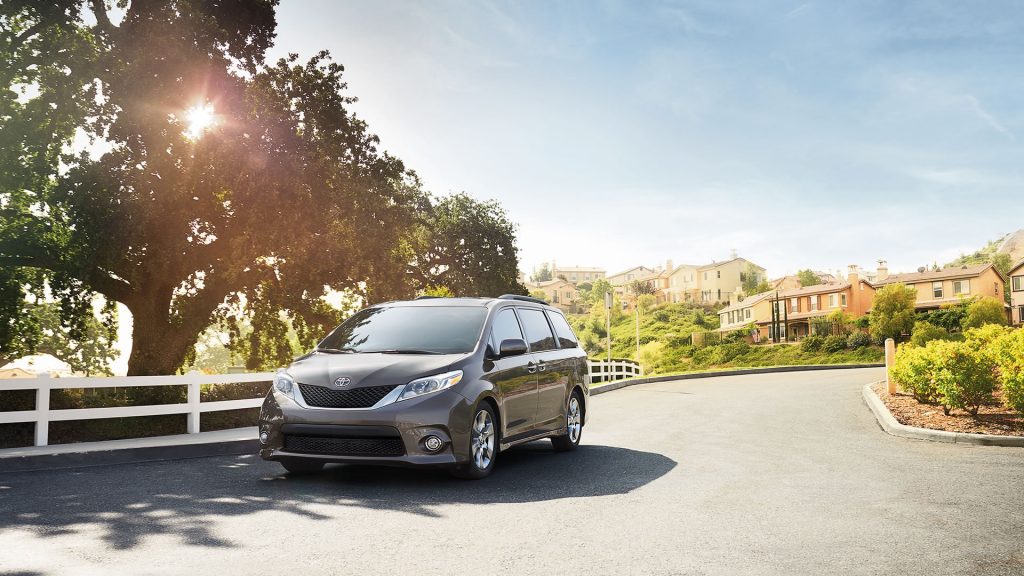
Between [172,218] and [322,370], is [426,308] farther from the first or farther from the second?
[172,218]

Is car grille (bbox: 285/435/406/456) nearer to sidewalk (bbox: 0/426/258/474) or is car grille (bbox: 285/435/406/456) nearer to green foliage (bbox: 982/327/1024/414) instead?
sidewalk (bbox: 0/426/258/474)

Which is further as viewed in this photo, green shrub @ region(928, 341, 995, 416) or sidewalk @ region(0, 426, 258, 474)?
green shrub @ region(928, 341, 995, 416)

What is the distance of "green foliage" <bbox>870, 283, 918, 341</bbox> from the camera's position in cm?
6262

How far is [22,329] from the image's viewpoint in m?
22.2

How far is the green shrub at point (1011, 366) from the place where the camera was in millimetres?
12094

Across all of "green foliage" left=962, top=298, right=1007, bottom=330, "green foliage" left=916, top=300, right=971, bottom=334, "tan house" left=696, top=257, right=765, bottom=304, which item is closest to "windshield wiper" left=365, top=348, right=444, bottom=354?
"green foliage" left=962, top=298, right=1007, bottom=330

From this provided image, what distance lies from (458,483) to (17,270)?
17.7m

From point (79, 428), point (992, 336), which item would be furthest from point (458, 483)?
point (992, 336)

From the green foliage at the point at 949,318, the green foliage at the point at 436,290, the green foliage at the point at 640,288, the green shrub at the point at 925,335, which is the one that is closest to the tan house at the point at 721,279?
the green foliage at the point at 640,288

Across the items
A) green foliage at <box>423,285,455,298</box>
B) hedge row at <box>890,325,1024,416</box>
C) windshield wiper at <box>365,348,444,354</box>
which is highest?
green foliage at <box>423,285,455,298</box>

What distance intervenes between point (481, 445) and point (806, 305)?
276ft

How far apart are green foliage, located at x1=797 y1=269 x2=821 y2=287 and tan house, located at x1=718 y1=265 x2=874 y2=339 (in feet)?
94.8

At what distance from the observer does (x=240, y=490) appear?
7883 millimetres

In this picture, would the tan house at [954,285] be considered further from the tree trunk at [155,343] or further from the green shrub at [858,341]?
the tree trunk at [155,343]
